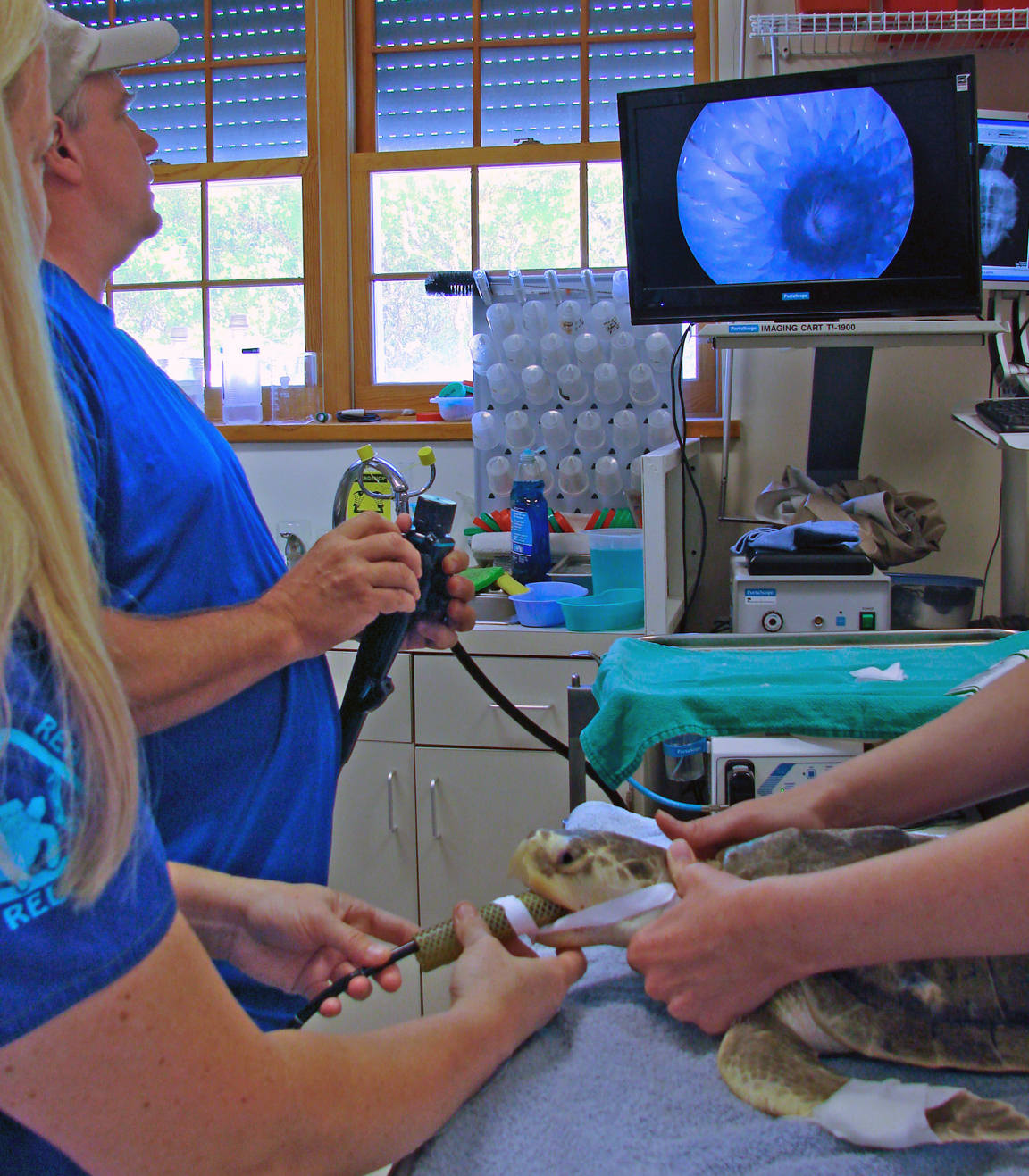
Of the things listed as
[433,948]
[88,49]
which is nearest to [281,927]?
[433,948]

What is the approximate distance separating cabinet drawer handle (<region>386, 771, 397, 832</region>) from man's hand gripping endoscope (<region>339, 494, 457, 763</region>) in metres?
0.99

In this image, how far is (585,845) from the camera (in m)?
0.86

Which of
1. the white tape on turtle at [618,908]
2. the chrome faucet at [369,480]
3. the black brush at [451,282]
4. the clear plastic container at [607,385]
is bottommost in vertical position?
the white tape on turtle at [618,908]

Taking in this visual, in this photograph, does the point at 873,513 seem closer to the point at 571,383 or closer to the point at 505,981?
the point at 571,383

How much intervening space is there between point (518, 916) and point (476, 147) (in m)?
2.60

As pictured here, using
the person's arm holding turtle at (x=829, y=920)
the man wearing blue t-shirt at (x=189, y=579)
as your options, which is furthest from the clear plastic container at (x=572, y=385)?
the person's arm holding turtle at (x=829, y=920)

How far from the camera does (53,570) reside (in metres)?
0.48

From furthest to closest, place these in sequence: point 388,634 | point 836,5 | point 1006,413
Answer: point 836,5
point 1006,413
point 388,634

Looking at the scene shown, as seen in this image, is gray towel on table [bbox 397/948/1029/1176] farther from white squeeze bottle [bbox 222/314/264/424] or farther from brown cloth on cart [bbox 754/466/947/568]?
white squeeze bottle [bbox 222/314/264/424]

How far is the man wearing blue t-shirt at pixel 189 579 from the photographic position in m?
0.91

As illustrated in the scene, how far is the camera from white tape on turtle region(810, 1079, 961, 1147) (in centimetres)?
62

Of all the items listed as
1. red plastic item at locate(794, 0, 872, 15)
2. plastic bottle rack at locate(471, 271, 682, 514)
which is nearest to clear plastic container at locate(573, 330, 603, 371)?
plastic bottle rack at locate(471, 271, 682, 514)

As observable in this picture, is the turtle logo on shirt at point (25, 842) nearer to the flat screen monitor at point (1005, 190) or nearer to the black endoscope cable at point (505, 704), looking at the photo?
the black endoscope cable at point (505, 704)

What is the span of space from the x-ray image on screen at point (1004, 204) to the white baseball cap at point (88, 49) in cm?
177
